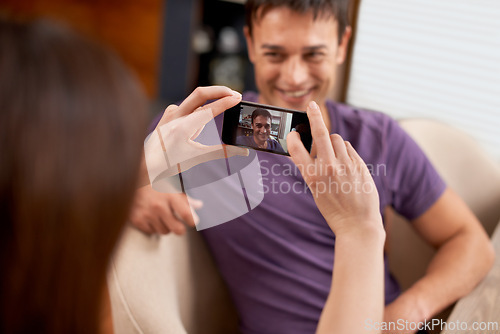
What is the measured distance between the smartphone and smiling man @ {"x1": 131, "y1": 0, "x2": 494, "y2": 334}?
122mm

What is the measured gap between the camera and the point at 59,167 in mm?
371

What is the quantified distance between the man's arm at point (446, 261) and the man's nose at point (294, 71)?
0.44 meters

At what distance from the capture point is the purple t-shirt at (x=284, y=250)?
0.92 metres

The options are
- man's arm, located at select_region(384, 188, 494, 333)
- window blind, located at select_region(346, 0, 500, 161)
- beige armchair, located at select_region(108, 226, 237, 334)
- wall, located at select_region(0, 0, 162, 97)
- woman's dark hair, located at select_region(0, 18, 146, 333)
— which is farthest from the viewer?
wall, located at select_region(0, 0, 162, 97)

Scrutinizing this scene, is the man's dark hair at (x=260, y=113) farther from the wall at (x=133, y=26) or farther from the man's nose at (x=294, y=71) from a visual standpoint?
the wall at (x=133, y=26)

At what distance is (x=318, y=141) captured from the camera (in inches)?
23.7

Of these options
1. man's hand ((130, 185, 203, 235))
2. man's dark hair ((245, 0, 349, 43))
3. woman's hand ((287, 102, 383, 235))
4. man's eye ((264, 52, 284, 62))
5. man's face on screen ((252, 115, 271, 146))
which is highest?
man's dark hair ((245, 0, 349, 43))

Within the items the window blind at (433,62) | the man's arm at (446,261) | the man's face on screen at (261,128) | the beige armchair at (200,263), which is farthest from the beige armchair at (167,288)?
the window blind at (433,62)

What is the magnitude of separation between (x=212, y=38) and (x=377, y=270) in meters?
2.51

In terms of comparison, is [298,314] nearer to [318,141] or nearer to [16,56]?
[318,141]

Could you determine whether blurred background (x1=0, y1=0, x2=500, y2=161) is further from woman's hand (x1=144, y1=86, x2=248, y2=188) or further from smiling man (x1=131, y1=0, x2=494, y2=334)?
woman's hand (x1=144, y1=86, x2=248, y2=188)

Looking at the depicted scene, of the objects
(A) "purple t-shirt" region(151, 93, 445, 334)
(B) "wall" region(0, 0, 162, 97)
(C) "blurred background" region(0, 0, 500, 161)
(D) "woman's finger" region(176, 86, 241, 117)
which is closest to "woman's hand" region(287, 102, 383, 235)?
(D) "woman's finger" region(176, 86, 241, 117)

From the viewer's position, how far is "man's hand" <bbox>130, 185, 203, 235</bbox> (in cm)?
82

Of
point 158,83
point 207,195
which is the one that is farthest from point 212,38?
point 207,195
